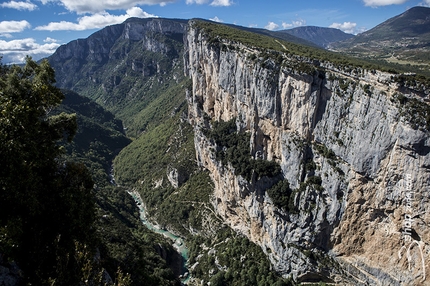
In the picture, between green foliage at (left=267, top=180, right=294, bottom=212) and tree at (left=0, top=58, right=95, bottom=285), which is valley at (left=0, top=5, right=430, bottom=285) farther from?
tree at (left=0, top=58, right=95, bottom=285)

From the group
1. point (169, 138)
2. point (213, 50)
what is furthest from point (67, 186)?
point (169, 138)

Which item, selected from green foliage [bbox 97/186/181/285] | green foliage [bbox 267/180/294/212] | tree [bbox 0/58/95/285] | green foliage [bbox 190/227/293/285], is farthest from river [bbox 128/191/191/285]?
tree [bbox 0/58/95/285]

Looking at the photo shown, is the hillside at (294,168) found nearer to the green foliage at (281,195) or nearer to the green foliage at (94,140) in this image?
the green foliage at (281,195)

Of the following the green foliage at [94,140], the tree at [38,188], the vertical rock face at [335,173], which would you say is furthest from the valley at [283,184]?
the green foliage at [94,140]

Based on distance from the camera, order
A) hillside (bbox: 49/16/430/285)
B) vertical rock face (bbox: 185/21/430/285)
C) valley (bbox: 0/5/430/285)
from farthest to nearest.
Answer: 1. hillside (bbox: 49/16/430/285)
2. vertical rock face (bbox: 185/21/430/285)
3. valley (bbox: 0/5/430/285)

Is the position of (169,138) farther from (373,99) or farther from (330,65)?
(373,99)

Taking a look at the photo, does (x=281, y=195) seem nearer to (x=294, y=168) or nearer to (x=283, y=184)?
(x=283, y=184)
